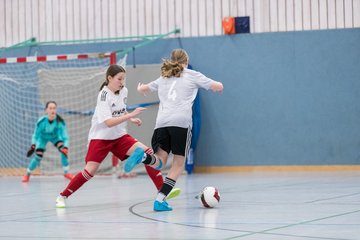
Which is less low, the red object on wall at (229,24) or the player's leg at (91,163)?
the red object on wall at (229,24)

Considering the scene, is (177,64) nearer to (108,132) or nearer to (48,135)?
(108,132)

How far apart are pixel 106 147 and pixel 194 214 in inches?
73.2

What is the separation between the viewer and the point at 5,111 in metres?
19.1

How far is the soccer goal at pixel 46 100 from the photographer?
723 inches

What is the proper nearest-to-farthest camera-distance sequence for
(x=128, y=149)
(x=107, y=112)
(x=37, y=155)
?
(x=107, y=112), (x=128, y=149), (x=37, y=155)

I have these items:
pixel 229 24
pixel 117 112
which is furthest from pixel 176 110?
pixel 229 24

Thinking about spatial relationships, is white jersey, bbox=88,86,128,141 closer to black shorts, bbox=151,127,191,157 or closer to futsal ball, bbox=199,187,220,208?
black shorts, bbox=151,127,191,157

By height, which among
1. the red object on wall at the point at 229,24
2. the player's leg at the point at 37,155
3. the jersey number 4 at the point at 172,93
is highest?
the red object on wall at the point at 229,24

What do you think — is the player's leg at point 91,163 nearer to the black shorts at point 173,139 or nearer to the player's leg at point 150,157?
the player's leg at point 150,157

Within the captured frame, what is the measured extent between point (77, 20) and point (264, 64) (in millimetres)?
4988

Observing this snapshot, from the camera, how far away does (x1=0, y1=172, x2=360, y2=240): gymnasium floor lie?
20.7 feet

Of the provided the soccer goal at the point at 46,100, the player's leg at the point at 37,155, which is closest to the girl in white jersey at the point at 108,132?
the player's leg at the point at 37,155

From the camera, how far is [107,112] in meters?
8.96

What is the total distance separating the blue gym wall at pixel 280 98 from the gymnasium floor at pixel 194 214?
4.49 m
